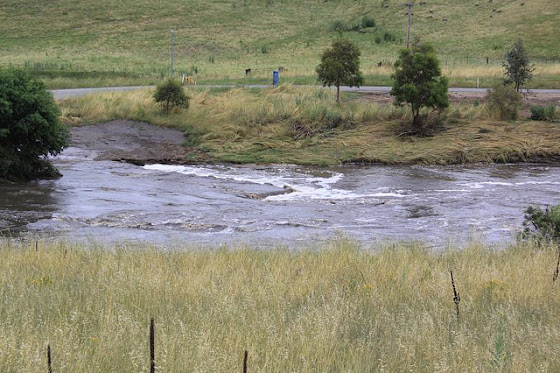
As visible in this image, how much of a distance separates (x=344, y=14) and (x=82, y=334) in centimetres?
8799

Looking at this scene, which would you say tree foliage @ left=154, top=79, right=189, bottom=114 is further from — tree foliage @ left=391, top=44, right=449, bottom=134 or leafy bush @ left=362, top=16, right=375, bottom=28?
leafy bush @ left=362, top=16, right=375, bottom=28

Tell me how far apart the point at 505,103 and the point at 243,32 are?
188ft

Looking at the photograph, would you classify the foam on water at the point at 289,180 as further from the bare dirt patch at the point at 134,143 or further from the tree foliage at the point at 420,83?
the tree foliage at the point at 420,83

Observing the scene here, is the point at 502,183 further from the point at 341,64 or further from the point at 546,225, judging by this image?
the point at 341,64

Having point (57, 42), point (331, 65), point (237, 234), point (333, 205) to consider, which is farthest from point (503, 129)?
point (57, 42)

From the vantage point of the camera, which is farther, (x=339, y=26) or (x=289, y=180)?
(x=339, y=26)

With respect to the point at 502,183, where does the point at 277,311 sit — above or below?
above

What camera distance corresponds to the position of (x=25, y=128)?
2202 centimetres

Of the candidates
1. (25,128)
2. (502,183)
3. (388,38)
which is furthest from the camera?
(388,38)

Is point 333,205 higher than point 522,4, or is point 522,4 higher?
point 522,4

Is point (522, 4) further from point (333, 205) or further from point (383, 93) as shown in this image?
point (333, 205)

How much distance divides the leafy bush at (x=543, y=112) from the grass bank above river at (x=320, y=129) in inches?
24.3

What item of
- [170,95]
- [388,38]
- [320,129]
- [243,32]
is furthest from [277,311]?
[243,32]

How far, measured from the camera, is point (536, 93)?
3884 cm
